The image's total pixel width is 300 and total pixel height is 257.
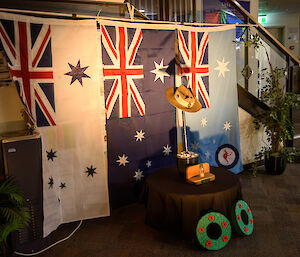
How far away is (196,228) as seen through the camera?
8.09 feet

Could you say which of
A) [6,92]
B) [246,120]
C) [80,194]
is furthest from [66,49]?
[246,120]

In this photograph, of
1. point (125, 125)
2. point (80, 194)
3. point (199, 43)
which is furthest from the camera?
point (199, 43)

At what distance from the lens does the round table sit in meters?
2.56

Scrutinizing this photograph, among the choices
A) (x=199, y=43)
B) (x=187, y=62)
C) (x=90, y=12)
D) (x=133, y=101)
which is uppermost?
(x=90, y=12)

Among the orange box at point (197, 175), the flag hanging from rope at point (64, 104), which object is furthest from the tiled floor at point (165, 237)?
the orange box at point (197, 175)

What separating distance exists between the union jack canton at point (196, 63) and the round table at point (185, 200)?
1347 mm

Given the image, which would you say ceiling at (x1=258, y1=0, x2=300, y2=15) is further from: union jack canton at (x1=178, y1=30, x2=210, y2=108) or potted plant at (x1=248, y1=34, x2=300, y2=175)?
union jack canton at (x1=178, y1=30, x2=210, y2=108)

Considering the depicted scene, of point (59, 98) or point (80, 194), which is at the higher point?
point (59, 98)

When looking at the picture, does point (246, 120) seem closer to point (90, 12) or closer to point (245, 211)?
point (245, 211)

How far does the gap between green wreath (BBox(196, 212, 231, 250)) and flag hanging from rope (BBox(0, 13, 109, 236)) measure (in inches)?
45.4

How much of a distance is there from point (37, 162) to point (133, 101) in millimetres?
1259

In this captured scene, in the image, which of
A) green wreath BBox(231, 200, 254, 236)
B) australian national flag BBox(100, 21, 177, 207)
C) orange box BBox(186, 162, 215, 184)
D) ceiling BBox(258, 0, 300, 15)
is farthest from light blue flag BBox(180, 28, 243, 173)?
ceiling BBox(258, 0, 300, 15)

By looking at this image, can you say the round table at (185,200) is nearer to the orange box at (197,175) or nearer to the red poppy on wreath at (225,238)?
the orange box at (197,175)

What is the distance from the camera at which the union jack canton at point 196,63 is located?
369 centimetres
